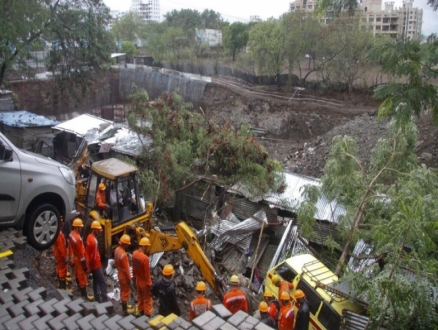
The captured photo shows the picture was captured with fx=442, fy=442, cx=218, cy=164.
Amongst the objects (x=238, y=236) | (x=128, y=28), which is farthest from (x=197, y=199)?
(x=128, y=28)

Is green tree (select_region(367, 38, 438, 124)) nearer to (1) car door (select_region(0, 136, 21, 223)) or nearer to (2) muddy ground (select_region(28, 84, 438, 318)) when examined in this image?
(1) car door (select_region(0, 136, 21, 223))

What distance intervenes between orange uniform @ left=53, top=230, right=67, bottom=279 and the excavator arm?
1672 millimetres

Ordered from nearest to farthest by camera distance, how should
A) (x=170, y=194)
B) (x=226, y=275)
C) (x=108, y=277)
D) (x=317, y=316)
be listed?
(x=317, y=316) < (x=108, y=277) < (x=226, y=275) < (x=170, y=194)

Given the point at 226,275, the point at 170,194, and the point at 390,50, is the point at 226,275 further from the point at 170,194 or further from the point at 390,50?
the point at 390,50

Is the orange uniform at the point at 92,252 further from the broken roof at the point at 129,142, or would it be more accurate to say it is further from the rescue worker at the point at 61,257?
the broken roof at the point at 129,142

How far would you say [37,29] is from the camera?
15984 millimetres

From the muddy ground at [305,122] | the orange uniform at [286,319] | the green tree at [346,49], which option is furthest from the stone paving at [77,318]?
the green tree at [346,49]

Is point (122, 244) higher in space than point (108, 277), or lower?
higher

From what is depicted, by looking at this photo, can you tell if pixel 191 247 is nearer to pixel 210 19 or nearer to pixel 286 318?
pixel 286 318

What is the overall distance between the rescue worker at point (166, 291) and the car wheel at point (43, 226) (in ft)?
6.92

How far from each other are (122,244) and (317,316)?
349 cm

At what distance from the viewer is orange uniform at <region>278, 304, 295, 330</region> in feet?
21.0

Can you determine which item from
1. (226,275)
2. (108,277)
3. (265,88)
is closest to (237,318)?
(108,277)

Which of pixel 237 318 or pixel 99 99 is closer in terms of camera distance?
pixel 237 318
